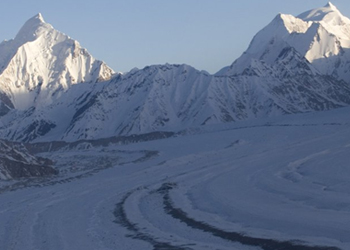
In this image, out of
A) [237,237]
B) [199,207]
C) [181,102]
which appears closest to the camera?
[237,237]

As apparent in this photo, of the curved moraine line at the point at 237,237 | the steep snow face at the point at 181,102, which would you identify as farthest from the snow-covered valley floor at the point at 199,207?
the steep snow face at the point at 181,102

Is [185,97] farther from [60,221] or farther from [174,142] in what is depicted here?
[60,221]

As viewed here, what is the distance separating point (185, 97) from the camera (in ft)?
590

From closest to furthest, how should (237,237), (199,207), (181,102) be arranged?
(237,237) → (199,207) → (181,102)

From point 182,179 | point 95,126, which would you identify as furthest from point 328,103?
point 182,179

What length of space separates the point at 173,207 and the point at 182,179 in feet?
47.5

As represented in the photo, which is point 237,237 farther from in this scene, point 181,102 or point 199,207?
point 181,102

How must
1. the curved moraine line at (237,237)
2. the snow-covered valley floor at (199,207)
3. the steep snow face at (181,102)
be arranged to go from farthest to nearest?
the steep snow face at (181,102)
the snow-covered valley floor at (199,207)
the curved moraine line at (237,237)

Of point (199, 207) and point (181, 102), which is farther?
point (181, 102)

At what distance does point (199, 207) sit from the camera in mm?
30812

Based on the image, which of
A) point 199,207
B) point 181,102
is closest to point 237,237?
point 199,207

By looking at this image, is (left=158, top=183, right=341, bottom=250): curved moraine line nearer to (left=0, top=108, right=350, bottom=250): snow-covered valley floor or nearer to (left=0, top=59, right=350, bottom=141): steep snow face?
(left=0, top=108, right=350, bottom=250): snow-covered valley floor

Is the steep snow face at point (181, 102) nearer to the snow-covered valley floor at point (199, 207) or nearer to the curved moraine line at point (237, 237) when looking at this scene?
the snow-covered valley floor at point (199, 207)

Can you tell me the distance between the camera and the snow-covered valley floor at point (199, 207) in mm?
23031
